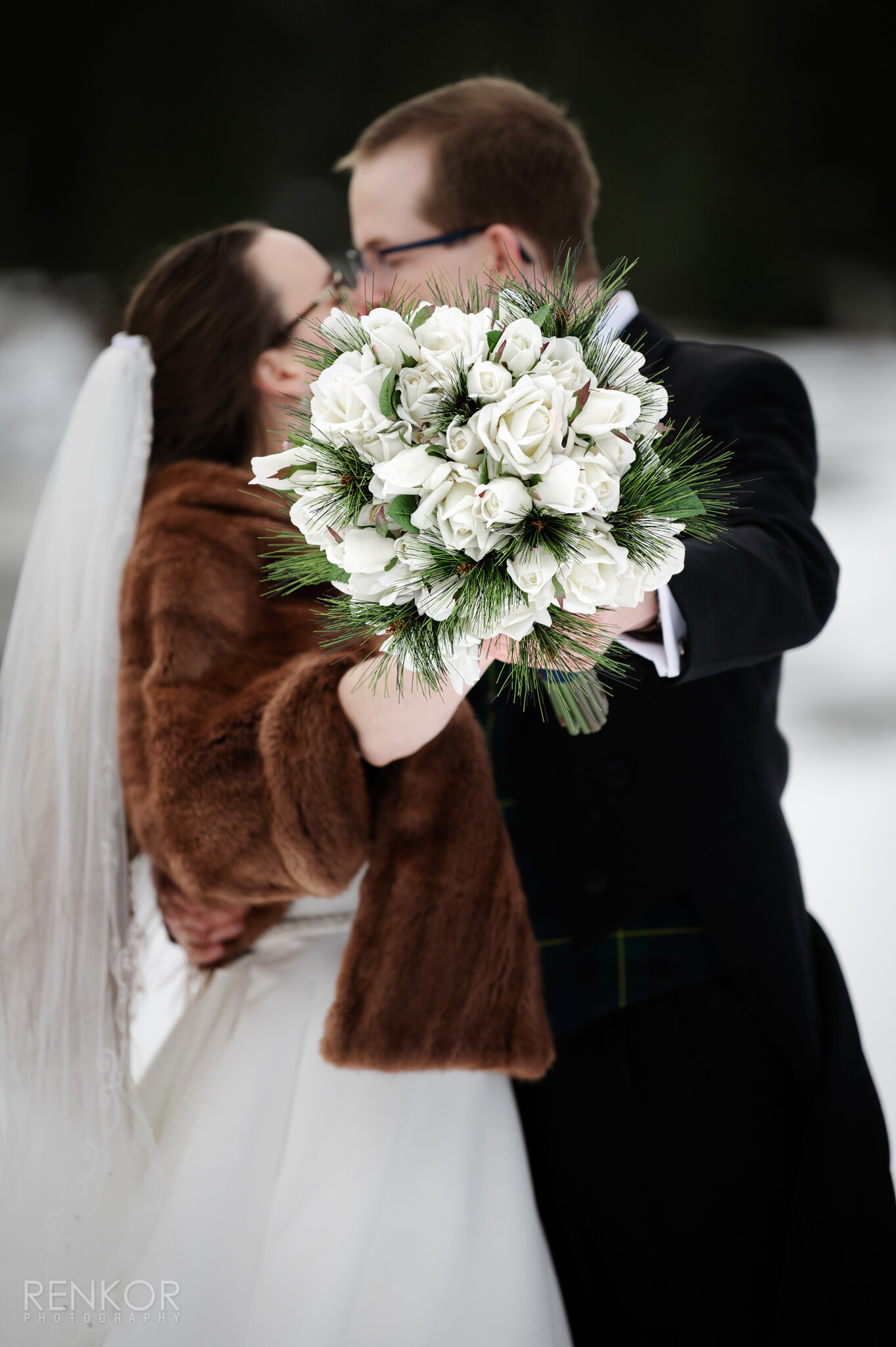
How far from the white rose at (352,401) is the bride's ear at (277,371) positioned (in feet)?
2.67

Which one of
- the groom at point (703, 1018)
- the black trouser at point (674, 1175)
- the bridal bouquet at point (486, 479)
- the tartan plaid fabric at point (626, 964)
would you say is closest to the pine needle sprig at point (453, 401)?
the bridal bouquet at point (486, 479)

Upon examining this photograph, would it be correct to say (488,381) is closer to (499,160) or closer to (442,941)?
(442,941)

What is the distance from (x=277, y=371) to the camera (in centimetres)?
161

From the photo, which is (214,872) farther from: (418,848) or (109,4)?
(109,4)

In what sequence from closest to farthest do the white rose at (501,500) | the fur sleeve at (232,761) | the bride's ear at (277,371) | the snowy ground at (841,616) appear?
the white rose at (501,500)
the fur sleeve at (232,761)
the bride's ear at (277,371)
the snowy ground at (841,616)

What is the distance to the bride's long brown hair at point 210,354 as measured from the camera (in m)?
1.61

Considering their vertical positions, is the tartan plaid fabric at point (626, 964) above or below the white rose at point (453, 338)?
below

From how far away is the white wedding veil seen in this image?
1.26m

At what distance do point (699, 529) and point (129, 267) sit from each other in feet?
9.92

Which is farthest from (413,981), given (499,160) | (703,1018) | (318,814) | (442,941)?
(499,160)

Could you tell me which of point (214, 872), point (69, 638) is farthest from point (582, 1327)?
point (69, 638)

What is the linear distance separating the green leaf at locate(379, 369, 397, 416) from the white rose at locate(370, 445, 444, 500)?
0.11 ft

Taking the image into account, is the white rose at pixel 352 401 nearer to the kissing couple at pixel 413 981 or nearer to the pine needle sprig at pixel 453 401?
the pine needle sprig at pixel 453 401

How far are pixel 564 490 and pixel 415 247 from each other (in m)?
1.05
